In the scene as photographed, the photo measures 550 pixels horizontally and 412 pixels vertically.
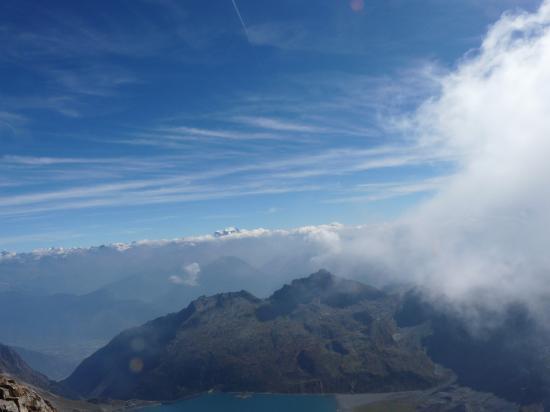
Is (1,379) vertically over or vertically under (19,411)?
over

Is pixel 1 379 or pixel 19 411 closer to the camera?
pixel 19 411
